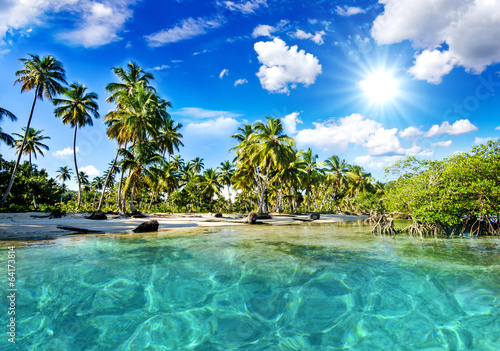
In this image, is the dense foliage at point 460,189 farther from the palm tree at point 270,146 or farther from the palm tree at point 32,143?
the palm tree at point 32,143

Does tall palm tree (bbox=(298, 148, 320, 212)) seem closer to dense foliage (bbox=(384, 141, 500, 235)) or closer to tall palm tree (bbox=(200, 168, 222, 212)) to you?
tall palm tree (bbox=(200, 168, 222, 212))

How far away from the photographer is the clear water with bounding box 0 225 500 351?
3688 millimetres

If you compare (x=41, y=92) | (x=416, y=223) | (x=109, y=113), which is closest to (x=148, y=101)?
(x=109, y=113)

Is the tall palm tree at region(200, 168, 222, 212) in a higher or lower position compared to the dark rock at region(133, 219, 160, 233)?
higher

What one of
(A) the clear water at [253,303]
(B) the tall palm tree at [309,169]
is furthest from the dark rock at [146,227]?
(B) the tall palm tree at [309,169]

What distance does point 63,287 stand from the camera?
5414mm

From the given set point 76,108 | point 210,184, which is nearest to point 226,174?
point 210,184

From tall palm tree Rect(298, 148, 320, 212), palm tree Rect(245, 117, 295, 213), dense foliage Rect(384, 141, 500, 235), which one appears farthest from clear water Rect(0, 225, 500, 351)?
tall palm tree Rect(298, 148, 320, 212)

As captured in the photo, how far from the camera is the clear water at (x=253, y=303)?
145 inches

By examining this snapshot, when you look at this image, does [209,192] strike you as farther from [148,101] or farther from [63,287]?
[63,287]

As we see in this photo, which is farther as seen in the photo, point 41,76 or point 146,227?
point 41,76

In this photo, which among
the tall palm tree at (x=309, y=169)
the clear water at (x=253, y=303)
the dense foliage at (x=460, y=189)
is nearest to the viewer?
the clear water at (x=253, y=303)

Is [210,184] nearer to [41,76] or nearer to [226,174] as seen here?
[226,174]

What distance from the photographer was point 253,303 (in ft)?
15.9
